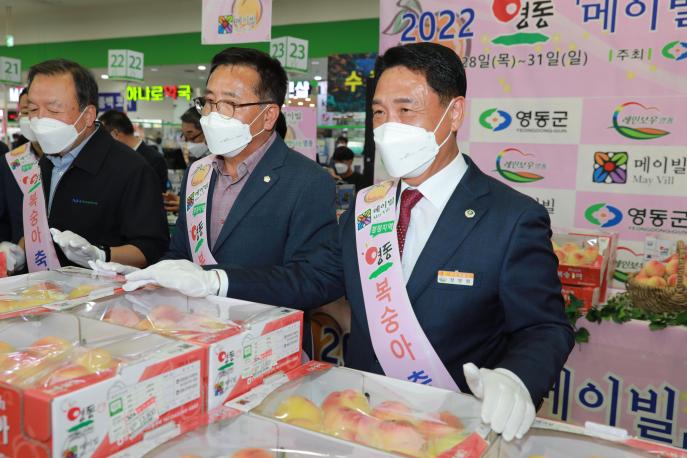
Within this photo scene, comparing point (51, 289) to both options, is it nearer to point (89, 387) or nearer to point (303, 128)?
point (89, 387)

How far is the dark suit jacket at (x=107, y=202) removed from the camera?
2.89 metres

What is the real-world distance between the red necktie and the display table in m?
1.60

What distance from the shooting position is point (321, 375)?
1.37m

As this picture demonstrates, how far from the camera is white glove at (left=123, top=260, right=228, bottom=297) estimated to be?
5.57 feet

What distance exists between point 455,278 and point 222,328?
2.46ft

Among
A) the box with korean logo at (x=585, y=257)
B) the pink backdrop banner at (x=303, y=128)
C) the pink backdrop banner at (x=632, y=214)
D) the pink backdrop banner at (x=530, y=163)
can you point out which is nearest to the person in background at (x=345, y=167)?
the pink backdrop banner at (x=303, y=128)

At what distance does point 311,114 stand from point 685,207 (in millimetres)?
3818

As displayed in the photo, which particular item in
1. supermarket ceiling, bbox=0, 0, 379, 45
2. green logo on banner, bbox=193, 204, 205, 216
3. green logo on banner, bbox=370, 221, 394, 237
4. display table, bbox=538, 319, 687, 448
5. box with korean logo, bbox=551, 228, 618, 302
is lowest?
display table, bbox=538, 319, 687, 448

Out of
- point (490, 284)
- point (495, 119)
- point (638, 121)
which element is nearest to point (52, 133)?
point (490, 284)

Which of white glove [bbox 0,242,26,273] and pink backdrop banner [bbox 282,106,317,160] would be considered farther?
pink backdrop banner [bbox 282,106,317,160]

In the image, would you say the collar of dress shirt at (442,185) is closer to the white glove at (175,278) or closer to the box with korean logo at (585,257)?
the white glove at (175,278)

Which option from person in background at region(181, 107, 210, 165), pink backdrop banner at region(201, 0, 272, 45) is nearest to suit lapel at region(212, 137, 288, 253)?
pink backdrop banner at region(201, 0, 272, 45)

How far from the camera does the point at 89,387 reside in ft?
3.25

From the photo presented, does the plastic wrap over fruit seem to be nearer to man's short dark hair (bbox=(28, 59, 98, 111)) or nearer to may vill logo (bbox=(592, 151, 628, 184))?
man's short dark hair (bbox=(28, 59, 98, 111))
